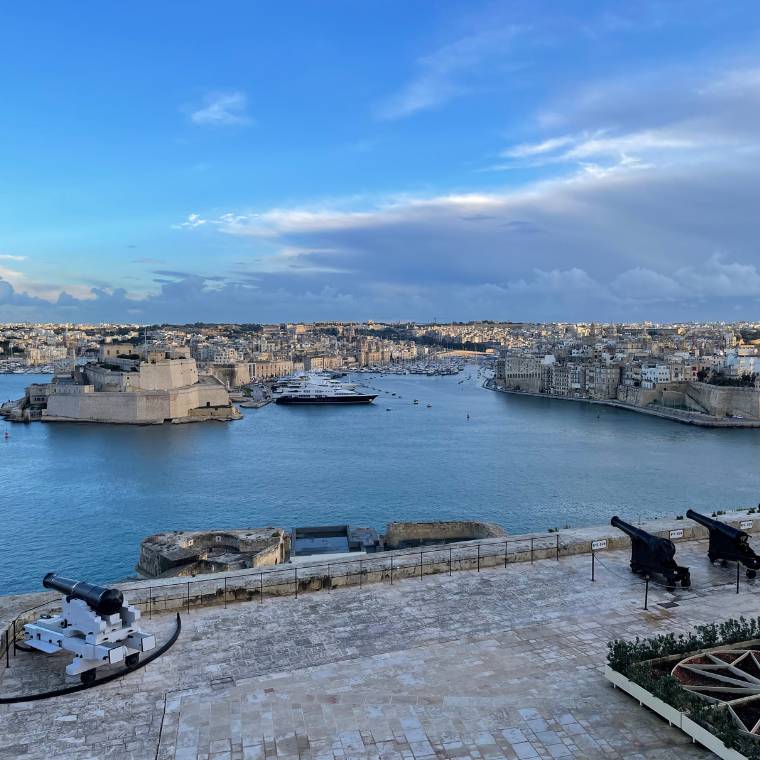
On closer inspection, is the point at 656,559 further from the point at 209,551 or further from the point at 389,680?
the point at 209,551

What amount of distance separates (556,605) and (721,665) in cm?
135

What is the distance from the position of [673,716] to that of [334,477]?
15.2 metres

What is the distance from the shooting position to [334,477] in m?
18.4

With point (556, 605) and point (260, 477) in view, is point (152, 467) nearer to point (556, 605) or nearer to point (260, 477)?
point (260, 477)

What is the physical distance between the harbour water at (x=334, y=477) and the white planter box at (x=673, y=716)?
8789 mm

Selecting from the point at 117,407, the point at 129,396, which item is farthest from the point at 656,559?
the point at 117,407

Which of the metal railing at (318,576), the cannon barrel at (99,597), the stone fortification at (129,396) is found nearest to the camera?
the cannon barrel at (99,597)

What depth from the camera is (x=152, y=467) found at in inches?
800

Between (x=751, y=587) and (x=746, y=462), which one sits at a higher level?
(x=751, y=587)

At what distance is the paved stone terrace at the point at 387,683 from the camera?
133 inches

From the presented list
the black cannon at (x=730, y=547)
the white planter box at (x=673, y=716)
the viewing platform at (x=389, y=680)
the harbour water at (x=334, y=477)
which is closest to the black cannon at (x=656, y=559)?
the viewing platform at (x=389, y=680)

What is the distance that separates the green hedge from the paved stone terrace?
0.47 feet

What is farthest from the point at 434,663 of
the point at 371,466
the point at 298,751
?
the point at 371,466

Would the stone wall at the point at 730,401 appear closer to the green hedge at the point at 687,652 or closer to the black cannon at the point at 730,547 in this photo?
the black cannon at the point at 730,547
